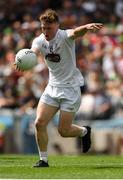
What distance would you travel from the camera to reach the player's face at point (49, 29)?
410 inches

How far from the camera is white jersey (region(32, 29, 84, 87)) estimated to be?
10562mm

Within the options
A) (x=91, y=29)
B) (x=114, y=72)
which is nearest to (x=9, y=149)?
(x=114, y=72)

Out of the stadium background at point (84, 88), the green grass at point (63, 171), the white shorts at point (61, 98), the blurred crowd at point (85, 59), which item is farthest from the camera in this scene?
the blurred crowd at point (85, 59)

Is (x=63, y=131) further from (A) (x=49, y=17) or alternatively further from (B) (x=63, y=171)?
(A) (x=49, y=17)

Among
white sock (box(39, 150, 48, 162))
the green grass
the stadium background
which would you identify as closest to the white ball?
white sock (box(39, 150, 48, 162))

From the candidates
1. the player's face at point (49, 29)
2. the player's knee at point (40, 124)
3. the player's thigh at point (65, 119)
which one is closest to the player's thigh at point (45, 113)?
the player's knee at point (40, 124)

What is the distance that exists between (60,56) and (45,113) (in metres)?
0.87

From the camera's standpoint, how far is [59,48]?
34.7 feet

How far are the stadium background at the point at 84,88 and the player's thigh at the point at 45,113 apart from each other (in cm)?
692

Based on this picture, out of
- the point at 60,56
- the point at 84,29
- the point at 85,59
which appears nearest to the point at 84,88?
the point at 85,59

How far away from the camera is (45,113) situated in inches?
413

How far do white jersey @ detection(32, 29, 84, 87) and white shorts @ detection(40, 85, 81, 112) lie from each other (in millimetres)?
74

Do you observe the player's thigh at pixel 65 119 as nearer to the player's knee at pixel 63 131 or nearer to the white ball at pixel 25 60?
the player's knee at pixel 63 131

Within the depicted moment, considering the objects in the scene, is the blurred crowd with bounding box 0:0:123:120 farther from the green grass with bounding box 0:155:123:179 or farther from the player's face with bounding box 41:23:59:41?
the player's face with bounding box 41:23:59:41
